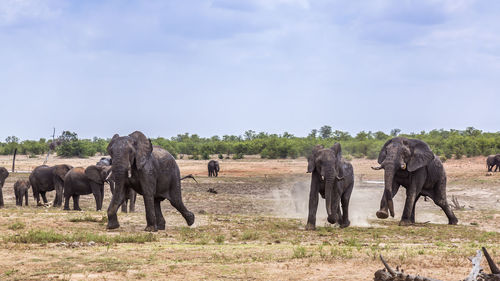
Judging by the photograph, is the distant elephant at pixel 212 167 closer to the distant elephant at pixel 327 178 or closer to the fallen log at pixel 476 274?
the distant elephant at pixel 327 178

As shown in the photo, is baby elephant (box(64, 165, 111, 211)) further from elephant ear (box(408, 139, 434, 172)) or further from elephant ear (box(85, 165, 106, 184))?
elephant ear (box(408, 139, 434, 172))

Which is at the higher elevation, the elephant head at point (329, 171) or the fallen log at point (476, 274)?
the elephant head at point (329, 171)

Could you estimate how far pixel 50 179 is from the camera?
3077cm

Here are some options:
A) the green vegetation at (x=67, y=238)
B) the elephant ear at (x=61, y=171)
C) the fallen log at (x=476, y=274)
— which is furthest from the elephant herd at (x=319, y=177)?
the fallen log at (x=476, y=274)

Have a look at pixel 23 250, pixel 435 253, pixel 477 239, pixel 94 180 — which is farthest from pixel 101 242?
pixel 94 180

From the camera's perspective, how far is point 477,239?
56.2ft

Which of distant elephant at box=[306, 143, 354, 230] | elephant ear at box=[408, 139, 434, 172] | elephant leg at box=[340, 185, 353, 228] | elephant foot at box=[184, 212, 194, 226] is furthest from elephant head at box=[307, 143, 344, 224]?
elephant foot at box=[184, 212, 194, 226]

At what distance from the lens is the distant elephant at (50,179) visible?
30125mm

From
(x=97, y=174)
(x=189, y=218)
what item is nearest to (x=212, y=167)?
(x=97, y=174)

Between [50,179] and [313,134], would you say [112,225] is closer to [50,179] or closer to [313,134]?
[50,179]

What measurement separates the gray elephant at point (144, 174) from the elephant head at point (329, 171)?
13.0 ft

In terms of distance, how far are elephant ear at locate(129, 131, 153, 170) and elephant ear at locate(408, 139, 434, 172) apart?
8.70m

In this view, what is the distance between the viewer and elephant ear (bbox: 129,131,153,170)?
1673 cm

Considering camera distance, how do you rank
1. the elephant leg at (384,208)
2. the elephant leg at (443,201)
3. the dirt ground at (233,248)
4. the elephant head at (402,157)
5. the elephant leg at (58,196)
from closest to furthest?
the dirt ground at (233,248), the elephant leg at (384,208), the elephant head at (402,157), the elephant leg at (443,201), the elephant leg at (58,196)
